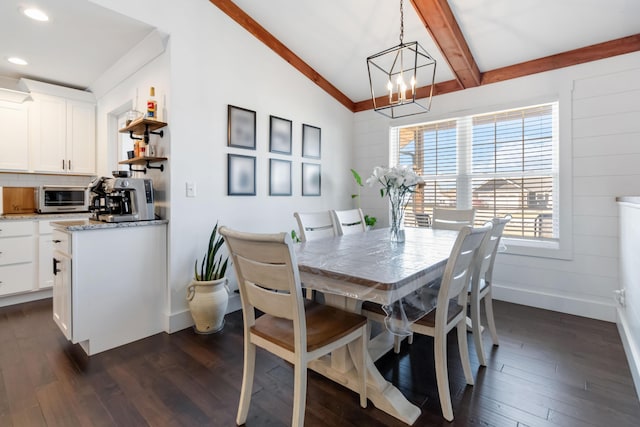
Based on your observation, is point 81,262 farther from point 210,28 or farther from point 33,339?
point 210,28

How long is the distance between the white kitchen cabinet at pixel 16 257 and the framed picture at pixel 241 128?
7.46 ft

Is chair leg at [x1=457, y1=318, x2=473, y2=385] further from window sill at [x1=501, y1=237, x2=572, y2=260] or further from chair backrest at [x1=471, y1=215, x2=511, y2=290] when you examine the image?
window sill at [x1=501, y1=237, x2=572, y2=260]

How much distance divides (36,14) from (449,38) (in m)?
3.22

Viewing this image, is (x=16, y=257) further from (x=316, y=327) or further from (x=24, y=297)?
(x=316, y=327)

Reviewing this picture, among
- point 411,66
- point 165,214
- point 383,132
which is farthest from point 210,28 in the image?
point 383,132

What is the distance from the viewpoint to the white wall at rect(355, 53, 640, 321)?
2.68m

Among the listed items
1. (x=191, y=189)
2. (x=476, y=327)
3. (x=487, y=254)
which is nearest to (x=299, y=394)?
(x=476, y=327)

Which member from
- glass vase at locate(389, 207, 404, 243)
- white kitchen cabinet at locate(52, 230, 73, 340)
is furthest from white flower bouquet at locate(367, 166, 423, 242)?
white kitchen cabinet at locate(52, 230, 73, 340)

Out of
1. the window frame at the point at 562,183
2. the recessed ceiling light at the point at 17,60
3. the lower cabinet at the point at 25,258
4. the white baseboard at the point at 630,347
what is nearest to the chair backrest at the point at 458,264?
the white baseboard at the point at 630,347

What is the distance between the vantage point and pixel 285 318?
4.75ft

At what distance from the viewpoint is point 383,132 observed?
4223mm

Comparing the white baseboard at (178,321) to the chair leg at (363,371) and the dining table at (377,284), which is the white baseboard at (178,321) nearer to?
the dining table at (377,284)

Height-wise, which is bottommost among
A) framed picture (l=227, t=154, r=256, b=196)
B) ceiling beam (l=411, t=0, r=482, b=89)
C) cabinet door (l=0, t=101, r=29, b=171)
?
framed picture (l=227, t=154, r=256, b=196)

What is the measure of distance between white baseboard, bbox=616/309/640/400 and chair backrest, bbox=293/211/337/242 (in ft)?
6.70
